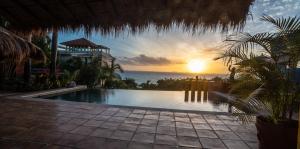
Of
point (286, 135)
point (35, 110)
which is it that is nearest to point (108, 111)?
point (35, 110)

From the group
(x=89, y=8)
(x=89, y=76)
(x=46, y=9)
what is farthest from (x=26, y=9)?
(x=89, y=76)

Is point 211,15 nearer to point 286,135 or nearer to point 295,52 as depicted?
point 295,52

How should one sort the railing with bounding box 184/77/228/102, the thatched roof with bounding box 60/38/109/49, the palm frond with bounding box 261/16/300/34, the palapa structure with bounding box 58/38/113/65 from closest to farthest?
the palm frond with bounding box 261/16/300/34, the railing with bounding box 184/77/228/102, the palapa structure with bounding box 58/38/113/65, the thatched roof with bounding box 60/38/109/49

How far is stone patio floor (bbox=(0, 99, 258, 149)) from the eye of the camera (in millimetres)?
3230

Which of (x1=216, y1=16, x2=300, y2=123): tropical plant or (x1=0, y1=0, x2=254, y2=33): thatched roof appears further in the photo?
(x1=0, y1=0, x2=254, y2=33): thatched roof

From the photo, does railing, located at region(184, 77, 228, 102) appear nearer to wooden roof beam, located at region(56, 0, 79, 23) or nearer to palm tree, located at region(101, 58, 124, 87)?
palm tree, located at region(101, 58, 124, 87)

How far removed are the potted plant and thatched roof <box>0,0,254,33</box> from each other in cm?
→ 47

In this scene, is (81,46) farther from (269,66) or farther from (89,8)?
(269,66)

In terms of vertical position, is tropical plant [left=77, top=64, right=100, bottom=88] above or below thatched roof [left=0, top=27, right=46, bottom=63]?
below

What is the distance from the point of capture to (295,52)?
8.25ft

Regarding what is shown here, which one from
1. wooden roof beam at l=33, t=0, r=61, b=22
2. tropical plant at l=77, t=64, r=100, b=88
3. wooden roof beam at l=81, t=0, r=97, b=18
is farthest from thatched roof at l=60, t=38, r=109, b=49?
wooden roof beam at l=81, t=0, r=97, b=18

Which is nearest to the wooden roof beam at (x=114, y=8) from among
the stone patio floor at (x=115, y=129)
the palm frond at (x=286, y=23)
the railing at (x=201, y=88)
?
the stone patio floor at (x=115, y=129)

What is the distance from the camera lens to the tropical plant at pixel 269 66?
2.58 meters

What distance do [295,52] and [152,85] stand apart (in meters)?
13.5
